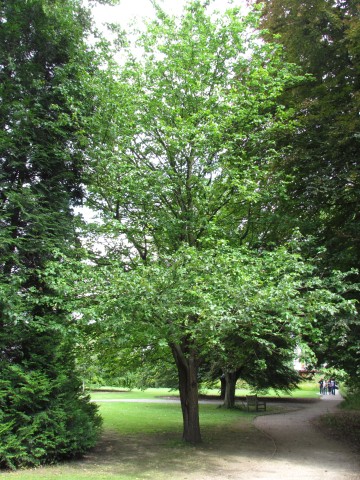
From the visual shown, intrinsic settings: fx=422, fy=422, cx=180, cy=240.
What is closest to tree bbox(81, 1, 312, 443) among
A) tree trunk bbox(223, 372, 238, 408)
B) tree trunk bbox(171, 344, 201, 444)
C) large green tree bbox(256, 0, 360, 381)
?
tree trunk bbox(171, 344, 201, 444)

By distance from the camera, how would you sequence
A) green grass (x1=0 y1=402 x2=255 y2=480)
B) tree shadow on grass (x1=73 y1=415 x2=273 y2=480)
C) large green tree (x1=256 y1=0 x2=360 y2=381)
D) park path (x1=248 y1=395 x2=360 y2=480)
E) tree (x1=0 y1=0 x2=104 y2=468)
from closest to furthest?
1. green grass (x1=0 y1=402 x2=255 y2=480)
2. park path (x1=248 y1=395 x2=360 y2=480)
3. tree shadow on grass (x1=73 y1=415 x2=273 y2=480)
4. tree (x1=0 y1=0 x2=104 y2=468)
5. large green tree (x1=256 y1=0 x2=360 y2=381)

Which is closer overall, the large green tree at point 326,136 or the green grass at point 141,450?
the green grass at point 141,450

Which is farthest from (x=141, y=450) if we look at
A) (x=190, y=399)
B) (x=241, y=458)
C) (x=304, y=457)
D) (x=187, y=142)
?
(x=187, y=142)

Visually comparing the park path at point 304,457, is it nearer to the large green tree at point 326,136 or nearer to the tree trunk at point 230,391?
the large green tree at point 326,136

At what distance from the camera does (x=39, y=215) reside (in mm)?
9617

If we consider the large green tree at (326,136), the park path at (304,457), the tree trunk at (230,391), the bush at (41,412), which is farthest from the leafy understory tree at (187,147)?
the tree trunk at (230,391)

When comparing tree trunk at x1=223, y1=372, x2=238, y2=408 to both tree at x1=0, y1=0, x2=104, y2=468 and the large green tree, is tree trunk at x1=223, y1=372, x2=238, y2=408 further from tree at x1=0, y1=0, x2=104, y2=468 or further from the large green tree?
the large green tree

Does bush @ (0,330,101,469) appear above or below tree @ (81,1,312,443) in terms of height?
below

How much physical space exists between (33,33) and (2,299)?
23.5ft

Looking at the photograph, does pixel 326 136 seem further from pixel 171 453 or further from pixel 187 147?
pixel 171 453

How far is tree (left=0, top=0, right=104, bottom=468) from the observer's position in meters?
8.69

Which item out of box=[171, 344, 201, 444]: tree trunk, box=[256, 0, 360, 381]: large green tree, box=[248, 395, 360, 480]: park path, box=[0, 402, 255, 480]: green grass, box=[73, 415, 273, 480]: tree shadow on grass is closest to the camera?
box=[0, 402, 255, 480]: green grass

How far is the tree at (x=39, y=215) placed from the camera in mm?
8688

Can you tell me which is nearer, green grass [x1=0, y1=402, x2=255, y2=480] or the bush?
green grass [x1=0, y1=402, x2=255, y2=480]
